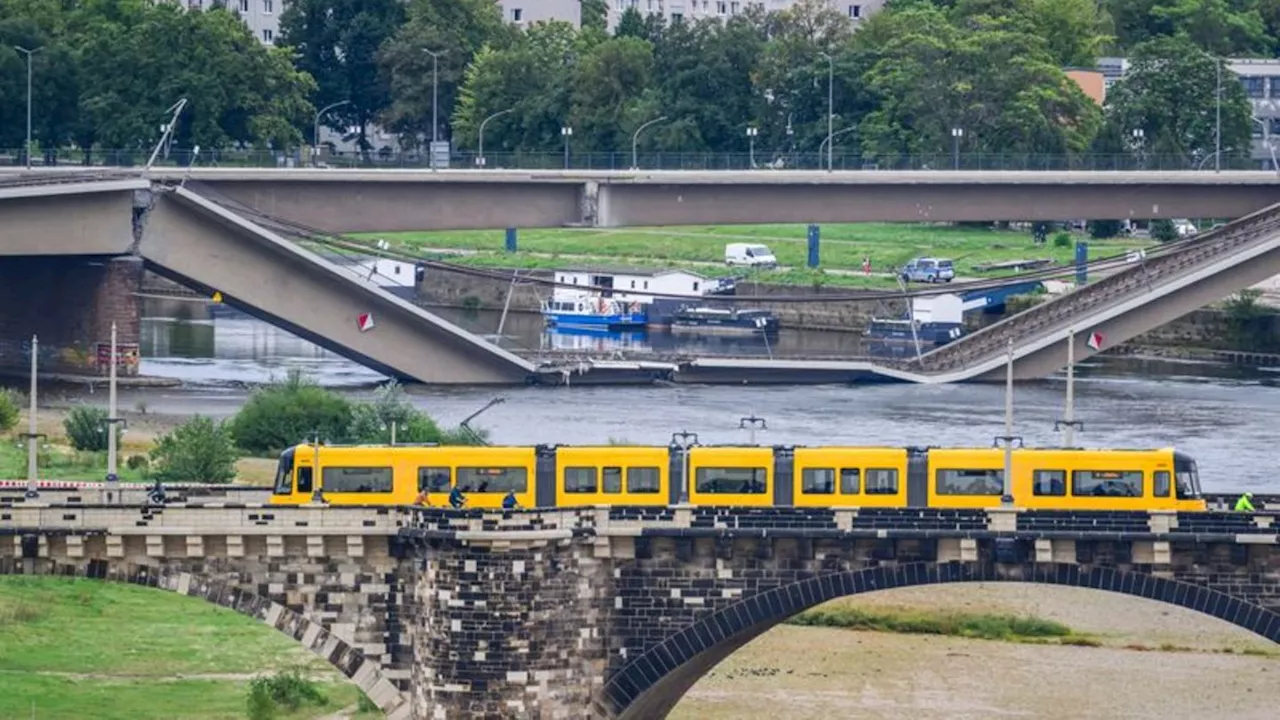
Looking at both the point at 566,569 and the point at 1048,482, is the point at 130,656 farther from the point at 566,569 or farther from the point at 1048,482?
the point at 1048,482

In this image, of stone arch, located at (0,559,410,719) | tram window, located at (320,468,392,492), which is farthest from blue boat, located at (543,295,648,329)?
stone arch, located at (0,559,410,719)

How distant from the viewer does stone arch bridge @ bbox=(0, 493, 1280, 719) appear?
53.1 m

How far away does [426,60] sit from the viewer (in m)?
158

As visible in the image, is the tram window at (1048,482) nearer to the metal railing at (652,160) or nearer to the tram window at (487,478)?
the tram window at (487,478)

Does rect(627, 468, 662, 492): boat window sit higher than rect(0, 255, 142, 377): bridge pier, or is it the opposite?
rect(0, 255, 142, 377): bridge pier

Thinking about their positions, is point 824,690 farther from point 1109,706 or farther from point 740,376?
point 740,376

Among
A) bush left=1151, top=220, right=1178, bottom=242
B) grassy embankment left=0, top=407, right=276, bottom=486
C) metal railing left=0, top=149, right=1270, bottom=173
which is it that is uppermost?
metal railing left=0, top=149, right=1270, bottom=173

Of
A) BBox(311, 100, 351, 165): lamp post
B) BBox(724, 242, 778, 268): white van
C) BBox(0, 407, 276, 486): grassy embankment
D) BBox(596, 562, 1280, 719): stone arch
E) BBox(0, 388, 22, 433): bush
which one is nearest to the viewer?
BBox(596, 562, 1280, 719): stone arch

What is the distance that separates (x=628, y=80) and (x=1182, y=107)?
77.3ft

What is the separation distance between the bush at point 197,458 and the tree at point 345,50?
7906cm

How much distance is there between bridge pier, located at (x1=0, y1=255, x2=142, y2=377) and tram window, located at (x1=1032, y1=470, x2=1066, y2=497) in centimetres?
5227

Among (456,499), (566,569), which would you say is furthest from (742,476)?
(456,499)

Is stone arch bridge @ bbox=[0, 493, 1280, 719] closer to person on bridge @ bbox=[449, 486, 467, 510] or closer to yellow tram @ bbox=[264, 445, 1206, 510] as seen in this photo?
person on bridge @ bbox=[449, 486, 467, 510]

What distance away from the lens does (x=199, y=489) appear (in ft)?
190
